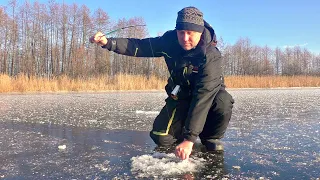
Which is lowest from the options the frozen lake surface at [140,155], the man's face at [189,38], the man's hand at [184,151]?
the frozen lake surface at [140,155]

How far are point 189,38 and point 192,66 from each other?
0.21 m

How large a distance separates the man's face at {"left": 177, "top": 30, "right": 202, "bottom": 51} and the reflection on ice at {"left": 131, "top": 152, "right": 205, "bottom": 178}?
0.82 meters

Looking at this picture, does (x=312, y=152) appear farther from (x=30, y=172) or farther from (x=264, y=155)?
(x=30, y=172)

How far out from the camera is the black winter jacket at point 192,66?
1.89 metres

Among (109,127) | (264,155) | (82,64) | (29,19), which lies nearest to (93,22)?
(82,64)

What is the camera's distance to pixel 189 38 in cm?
216

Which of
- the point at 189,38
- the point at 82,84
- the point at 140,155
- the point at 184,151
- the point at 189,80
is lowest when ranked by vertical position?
the point at 140,155

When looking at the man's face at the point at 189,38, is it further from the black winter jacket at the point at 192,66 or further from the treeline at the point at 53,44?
the treeline at the point at 53,44

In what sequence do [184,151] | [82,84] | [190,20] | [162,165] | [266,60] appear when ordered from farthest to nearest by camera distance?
[266,60] < [82,84] < [190,20] < [162,165] < [184,151]

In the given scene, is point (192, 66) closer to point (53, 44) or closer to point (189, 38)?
point (189, 38)

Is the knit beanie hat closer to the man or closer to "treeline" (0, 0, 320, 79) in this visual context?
the man

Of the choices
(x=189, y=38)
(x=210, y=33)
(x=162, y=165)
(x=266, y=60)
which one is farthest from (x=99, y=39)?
(x=266, y=60)

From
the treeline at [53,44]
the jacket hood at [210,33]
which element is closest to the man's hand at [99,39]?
the jacket hood at [210,33]

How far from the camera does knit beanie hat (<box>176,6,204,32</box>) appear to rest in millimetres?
2109
